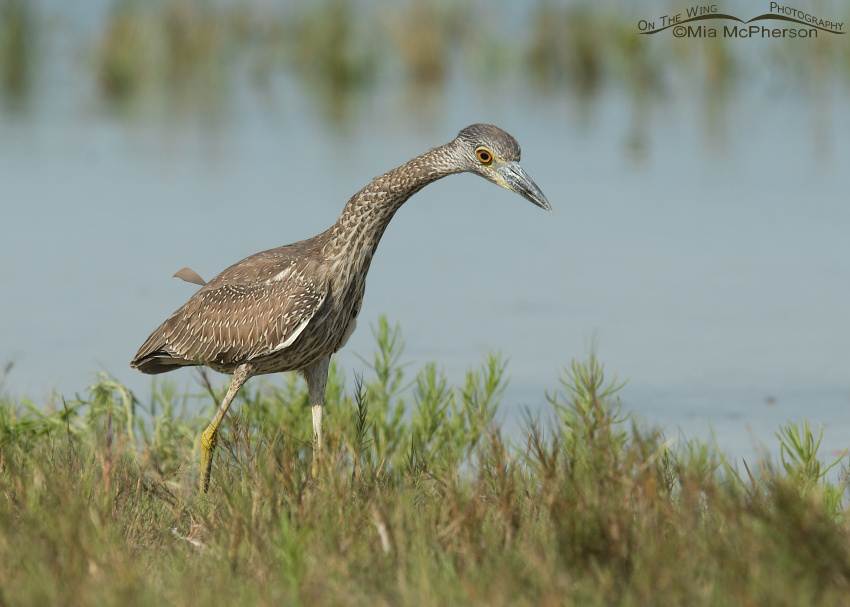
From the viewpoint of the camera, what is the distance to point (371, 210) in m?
6.58

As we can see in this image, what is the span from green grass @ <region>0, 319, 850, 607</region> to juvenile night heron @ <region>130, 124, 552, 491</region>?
0.46 m

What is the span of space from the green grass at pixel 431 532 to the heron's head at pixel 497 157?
36.9 inches

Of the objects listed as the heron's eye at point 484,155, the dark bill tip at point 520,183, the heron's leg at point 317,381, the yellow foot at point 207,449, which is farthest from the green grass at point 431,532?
the heron's eye at point 484,155

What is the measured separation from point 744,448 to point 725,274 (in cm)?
366

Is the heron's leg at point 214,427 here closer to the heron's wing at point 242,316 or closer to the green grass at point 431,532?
the heron's wing at point 242,316

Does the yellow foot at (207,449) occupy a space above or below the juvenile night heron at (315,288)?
below

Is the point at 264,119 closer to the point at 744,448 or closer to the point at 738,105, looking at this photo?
the point at 738,105

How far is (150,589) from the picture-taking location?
4312 millimetres

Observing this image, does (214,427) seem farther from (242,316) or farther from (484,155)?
(484,155)

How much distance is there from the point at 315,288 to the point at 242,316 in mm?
478

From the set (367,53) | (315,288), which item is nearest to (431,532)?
(315,288)

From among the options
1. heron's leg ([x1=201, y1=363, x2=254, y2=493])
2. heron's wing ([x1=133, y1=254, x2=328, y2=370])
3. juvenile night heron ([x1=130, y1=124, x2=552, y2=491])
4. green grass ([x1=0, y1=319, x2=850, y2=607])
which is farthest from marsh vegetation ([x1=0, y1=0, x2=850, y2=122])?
green grass ([x1=0, y1=319, x2=850, y2=607])

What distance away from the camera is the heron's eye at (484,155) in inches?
250

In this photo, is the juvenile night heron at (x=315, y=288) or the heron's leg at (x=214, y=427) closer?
the juvenile night heron at (x=315, y=288)
